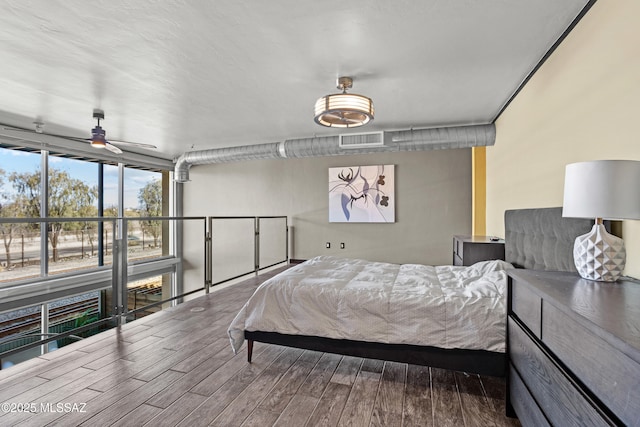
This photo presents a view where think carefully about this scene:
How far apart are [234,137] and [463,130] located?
371 centimetres

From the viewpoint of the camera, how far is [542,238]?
2.47 m

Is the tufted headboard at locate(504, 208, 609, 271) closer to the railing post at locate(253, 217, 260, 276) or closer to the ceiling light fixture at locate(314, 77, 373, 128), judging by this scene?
the ceiling light fixture at locate(314, 77, 373, 128)

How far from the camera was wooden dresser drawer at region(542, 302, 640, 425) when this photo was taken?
813 mm

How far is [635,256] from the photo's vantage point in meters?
1.64

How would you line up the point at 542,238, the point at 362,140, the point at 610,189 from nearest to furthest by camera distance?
the point at 610,189 → the point at 542,238 → the point at 362,140

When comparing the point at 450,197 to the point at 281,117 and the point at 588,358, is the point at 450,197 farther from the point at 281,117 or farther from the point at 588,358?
the point at 588,358

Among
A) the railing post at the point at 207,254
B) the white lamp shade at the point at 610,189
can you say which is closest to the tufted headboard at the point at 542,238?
the white lamp shade at the point at 610,189

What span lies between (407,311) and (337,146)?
3509mm

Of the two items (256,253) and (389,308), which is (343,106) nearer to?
(389,308)

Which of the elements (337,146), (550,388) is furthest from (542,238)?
(337,146)

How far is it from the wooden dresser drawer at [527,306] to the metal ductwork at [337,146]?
3.32m

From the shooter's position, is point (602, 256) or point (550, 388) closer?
point (550, 388)

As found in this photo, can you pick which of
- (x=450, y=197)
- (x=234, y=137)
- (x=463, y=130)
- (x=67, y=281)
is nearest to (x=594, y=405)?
(x=463, y=130)

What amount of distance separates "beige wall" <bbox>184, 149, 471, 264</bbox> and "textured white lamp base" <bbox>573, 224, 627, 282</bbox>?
160 inches
